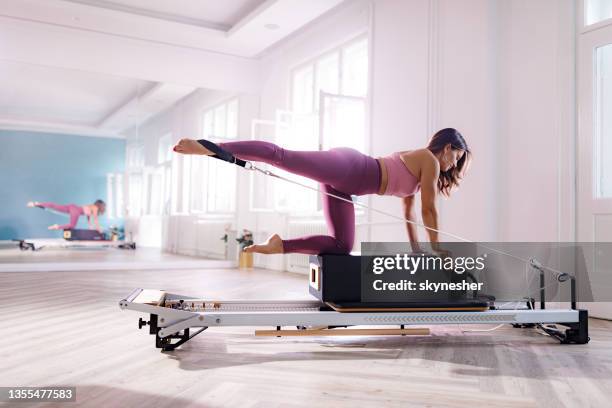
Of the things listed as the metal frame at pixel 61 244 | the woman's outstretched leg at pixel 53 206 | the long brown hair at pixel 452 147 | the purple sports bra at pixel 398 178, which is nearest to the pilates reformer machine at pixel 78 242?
A: the metal frame at pixel 61 244

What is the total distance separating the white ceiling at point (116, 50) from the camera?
6.18 metres

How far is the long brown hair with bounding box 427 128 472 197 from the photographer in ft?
9.48

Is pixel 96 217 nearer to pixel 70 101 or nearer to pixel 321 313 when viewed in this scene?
pixel 70 101

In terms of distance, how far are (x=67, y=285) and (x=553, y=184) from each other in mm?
4257

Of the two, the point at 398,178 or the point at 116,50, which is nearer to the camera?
the point at 398,178

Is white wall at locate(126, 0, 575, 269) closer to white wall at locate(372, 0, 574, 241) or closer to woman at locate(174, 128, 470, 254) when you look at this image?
white wall at locate(372, 0, 574, 241)

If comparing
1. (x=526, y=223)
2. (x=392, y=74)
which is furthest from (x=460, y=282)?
(x=392, y=74)

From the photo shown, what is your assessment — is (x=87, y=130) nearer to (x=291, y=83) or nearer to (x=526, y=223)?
(x=291, y=83)

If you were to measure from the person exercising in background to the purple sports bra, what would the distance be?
4.53 m

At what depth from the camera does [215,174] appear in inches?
299

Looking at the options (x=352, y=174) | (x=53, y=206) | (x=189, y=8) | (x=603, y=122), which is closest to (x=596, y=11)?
(x=603, y=122)

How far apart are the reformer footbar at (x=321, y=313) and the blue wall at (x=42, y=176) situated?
3.93 m

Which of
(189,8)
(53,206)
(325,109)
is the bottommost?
(53,206)

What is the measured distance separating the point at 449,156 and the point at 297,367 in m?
1.39
